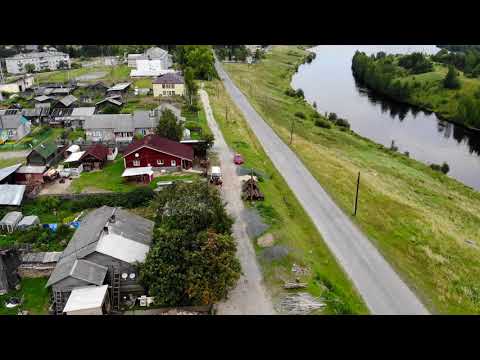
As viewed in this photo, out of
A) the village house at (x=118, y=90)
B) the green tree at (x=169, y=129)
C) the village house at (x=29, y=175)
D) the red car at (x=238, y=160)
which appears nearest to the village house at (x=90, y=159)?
the village house at (x=29, y=175)

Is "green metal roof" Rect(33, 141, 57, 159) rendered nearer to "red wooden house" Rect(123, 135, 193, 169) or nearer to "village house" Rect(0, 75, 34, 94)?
"red wooden house" Rect(123, 135, 193, 169)

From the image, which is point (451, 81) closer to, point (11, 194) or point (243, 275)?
point (243, 275)

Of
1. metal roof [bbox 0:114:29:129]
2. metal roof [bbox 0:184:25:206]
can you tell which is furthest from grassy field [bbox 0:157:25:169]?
metal roof [bbox 0:184:25:206]

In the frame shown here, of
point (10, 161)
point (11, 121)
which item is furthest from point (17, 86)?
point (10, 161)

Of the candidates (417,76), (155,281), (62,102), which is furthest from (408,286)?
(417,76)

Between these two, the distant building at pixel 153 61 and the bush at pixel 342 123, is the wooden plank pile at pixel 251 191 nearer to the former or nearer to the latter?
the bush at pixel 342 123

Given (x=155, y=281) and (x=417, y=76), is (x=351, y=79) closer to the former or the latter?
(x=417, y=76)

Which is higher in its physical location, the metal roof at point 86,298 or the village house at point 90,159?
the village house at point 90,159
